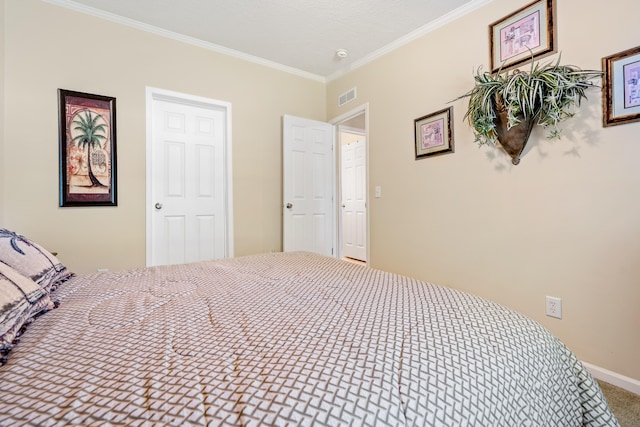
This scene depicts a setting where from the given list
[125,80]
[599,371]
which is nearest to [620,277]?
[599,371]

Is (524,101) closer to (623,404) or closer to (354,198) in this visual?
(623,404)

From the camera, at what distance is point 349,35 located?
2846mm

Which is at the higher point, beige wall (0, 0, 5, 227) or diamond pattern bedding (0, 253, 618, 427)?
beige wall (0, 0, 5, 227)

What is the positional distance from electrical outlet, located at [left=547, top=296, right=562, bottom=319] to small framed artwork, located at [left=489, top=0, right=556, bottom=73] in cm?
162

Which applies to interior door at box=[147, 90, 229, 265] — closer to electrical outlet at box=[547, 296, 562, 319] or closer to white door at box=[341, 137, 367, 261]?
white door at box=[341, 137, 367, 261]

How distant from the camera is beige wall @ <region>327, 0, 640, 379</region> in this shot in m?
1.63

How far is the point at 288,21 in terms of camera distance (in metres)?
2.62

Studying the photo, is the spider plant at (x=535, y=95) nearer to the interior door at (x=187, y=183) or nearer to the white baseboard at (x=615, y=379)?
the white baseboard at (x=615, y=379)

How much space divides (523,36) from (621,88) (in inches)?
28.7

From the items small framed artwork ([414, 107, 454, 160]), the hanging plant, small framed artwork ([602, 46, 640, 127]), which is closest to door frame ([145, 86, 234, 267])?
small framed artwork ([414, 107, 454, 160])

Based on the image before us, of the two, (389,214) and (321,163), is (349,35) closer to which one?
(321,163)

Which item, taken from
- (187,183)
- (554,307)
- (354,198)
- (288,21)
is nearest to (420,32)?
(288,21)

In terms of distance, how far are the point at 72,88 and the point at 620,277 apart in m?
4.12

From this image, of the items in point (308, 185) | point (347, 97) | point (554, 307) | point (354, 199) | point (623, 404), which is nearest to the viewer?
point (623, 404)
